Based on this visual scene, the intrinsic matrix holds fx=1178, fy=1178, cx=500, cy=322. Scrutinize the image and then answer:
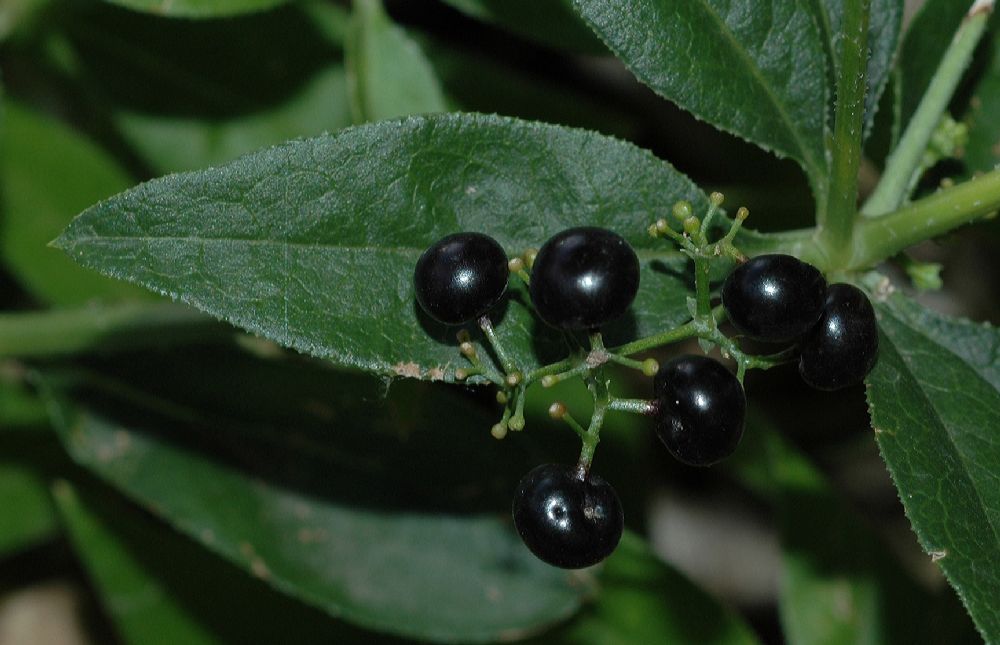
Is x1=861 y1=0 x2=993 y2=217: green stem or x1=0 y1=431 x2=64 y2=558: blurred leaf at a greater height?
x1=861 y1=0 x2=993 y2=217: green stem

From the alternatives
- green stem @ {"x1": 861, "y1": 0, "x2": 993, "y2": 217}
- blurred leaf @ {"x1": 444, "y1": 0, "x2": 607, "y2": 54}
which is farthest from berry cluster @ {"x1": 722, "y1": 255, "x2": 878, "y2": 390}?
blurred leaf @ {"x1": 444, "y1": 0, "x2": 607, "y2": 54}

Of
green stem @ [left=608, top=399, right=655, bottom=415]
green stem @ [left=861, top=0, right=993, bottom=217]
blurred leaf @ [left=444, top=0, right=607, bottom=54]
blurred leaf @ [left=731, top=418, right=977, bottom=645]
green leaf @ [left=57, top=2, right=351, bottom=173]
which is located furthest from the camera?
green leaf @ [left=57, top=2, right=351, bottom=173]

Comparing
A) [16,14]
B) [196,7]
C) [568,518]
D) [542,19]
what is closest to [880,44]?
[542,19]

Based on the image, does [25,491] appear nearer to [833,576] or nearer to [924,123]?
[833,576]

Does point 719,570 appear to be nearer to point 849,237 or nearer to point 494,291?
point 849,237

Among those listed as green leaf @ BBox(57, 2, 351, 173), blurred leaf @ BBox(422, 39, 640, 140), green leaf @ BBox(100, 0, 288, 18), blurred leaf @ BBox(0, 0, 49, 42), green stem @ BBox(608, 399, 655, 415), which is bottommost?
blurred leaf @ BBox(422, 39, 640, 140)

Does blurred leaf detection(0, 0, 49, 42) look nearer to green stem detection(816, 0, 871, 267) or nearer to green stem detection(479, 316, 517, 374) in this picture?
green stem detection(479, 316, 517, 374)

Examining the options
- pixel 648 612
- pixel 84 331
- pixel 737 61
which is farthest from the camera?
pixel 648 612
